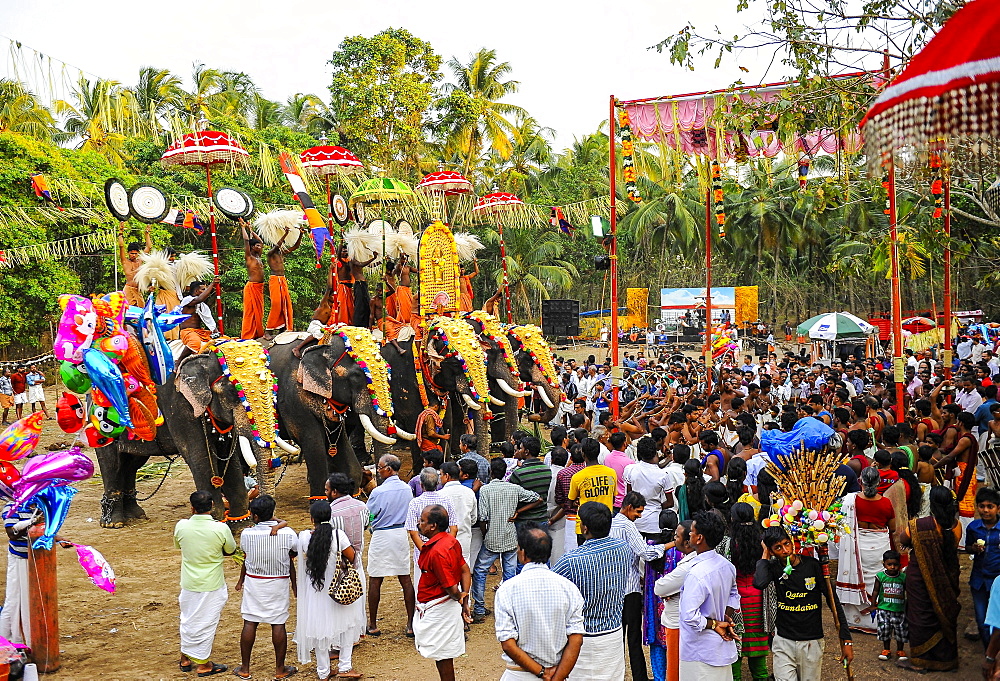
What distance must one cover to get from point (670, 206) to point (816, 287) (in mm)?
6777

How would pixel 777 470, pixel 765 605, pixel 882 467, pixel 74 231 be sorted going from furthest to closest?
pixel 74 231
pixel 882 467
pixel 777 470
pixel 765 605

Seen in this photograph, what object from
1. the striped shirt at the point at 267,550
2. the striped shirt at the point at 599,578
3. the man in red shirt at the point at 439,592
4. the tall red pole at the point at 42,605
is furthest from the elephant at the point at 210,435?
the striped shirt at the point at 599,578

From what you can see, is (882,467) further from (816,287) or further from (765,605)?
(816,287)

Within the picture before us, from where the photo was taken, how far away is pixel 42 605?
6.19 metres

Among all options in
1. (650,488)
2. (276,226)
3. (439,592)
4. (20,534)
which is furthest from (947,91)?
(276,226)

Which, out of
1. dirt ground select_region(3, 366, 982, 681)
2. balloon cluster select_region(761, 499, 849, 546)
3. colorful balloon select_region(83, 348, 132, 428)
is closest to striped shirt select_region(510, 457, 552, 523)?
dirt ground select_region(3, 366, 982, 681)

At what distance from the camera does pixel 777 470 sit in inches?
234

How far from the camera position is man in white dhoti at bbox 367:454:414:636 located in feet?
22.5

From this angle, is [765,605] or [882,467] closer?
→ [765,605]

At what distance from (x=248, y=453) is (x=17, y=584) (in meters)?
3.21

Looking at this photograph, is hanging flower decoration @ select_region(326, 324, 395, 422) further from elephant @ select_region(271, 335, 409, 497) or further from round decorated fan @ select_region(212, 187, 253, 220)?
round decorated fan @ select_region(212, 187, 253, 220)

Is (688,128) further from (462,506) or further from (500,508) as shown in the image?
(462,506)

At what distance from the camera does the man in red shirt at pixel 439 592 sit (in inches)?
214

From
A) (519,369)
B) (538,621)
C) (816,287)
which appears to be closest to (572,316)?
(816,287)
